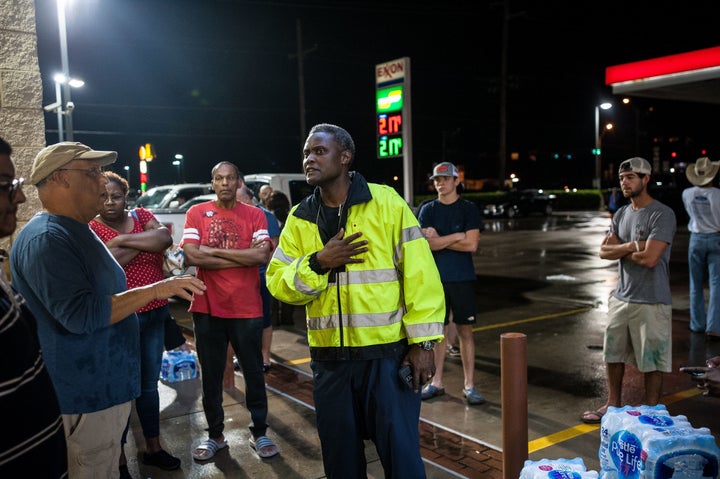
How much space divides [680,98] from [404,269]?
36.7 feet

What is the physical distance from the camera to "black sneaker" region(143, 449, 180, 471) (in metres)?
4.19

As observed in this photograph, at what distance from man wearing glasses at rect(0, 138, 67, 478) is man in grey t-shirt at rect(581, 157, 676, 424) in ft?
13.3

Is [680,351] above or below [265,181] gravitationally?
below

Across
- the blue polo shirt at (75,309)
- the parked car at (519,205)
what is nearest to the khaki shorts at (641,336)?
the blue polo shirt at (75,309)

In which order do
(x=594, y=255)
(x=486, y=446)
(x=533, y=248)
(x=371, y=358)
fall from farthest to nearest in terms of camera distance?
(x=533, y=248)
(x=594, y=255)
(x=486, y=446)
(x=371, y=358)

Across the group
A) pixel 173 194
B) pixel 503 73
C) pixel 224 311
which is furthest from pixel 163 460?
pixel 503 73

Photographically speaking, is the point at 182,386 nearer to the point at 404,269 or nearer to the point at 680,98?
the point at 404,269

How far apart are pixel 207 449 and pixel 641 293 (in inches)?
133

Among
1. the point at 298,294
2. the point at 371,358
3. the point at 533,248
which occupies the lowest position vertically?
the point at 533,248

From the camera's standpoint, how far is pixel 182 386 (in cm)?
601

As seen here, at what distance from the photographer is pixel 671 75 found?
8.99 metres

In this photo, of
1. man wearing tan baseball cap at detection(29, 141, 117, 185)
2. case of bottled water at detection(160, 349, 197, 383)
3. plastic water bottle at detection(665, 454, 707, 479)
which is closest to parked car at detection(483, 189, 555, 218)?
case of bottled water at detection(160, 349, 197, 383)

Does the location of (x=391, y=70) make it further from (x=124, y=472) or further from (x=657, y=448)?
(x=657, y=448)

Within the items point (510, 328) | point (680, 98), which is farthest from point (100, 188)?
point (680, 98)
